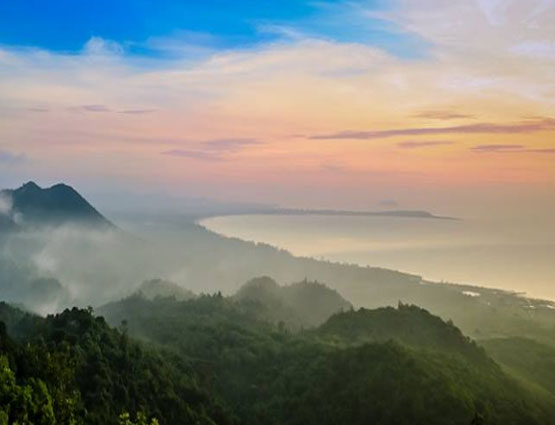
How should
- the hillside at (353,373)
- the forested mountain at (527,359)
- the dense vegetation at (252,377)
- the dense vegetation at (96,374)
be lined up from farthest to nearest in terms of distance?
the forested mountain at (527,359), the hillside at (353,373), the dense vegetation at (252,377), the dense vegetation at (96,374)

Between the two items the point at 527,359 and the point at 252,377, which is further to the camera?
the point at 527,359

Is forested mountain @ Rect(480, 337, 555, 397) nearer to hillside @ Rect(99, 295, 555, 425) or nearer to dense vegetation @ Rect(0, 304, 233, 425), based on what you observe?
hillside @ Rect(99, 295, 555, 425)

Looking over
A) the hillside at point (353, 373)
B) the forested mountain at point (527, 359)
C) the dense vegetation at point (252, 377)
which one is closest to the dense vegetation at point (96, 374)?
the dense vegetation at point (252, 377)

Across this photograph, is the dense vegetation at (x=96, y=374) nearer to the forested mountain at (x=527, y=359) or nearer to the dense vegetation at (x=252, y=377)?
the dense vegetation at (x=252, y=377)

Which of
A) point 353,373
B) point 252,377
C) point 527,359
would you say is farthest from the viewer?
point 527,359

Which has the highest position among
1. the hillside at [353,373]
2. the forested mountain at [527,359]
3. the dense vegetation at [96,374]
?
the dense vegetation at [96,374]

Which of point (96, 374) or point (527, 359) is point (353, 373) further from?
point (527, 359)

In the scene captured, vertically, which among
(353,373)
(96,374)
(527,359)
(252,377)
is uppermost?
(96,374)

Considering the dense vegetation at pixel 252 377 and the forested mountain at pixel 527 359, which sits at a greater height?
the dense vegetation at pixel 252 377

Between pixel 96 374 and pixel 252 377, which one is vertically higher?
pixel 96 374

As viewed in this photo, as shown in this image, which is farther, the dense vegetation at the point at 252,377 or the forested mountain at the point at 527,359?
the forested mountain at the point at 527,359

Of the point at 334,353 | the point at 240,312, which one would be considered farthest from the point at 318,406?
the point at 240,312

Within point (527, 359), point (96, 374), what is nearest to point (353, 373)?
point (96, 374)
